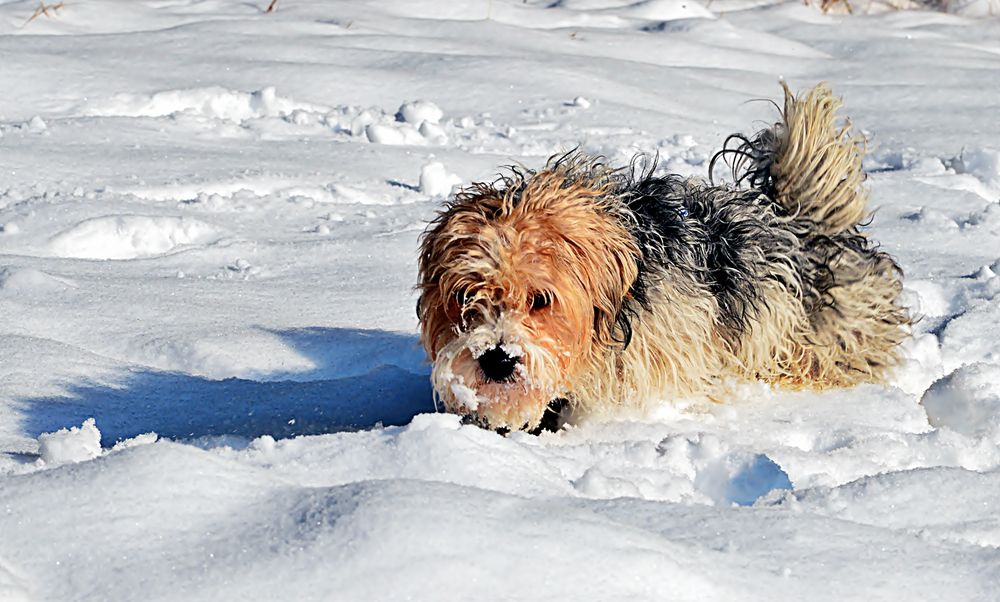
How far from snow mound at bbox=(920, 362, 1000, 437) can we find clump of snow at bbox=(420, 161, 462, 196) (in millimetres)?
2622

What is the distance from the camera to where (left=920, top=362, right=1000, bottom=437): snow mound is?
12.8 feet

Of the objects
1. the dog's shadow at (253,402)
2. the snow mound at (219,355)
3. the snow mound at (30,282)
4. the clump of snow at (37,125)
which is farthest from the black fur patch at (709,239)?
the clump of snow at (37,125)

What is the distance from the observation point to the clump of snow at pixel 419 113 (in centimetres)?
683

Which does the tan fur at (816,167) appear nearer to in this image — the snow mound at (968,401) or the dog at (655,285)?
the dog at (655,285)

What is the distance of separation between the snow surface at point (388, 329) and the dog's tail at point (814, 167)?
608 mm

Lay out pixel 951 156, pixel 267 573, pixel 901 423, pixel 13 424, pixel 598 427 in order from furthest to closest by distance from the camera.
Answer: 1. pixel 951 156
2. pixel 901 423
3. pixel 598 427
4. pixel 13 424
5. pixel 267 573

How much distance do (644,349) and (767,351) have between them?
1.80 ft

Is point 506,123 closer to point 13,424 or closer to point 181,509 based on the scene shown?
point 13,424

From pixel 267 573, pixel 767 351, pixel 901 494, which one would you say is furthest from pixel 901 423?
pixel 267 573

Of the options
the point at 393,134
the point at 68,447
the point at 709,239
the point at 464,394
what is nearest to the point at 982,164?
the point at 393,134

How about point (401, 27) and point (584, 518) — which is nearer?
point (584, 518)

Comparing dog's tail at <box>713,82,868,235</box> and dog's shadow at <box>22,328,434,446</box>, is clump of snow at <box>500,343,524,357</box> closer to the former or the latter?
dog's shadow at <box>22,328,434,446</box>

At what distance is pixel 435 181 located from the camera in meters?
5.95

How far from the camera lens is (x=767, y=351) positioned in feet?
13.1
